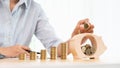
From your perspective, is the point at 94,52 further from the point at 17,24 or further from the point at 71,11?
the point at 71,11

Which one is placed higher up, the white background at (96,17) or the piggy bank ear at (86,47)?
the white background at (96,17)

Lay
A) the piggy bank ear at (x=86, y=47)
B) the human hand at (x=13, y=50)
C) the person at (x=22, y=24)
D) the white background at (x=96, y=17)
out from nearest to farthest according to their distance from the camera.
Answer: the piggy bank ear at (x=86, y=47), the human hand at (x=13, y=50), the person at (x=22, y=24), the white background at (x=96, y=17)

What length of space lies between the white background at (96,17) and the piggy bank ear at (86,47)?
1.22 metres

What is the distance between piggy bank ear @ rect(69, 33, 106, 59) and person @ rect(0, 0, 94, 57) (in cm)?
36

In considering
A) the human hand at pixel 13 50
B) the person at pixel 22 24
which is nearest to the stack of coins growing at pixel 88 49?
the human hand at pixel 13 50

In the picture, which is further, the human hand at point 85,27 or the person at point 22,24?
the person at point 22,24

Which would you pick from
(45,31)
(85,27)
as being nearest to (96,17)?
(45,31)

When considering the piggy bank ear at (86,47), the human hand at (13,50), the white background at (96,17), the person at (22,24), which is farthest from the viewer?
the white background at (96,17)

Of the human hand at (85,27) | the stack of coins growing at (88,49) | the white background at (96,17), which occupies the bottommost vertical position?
the stack of coins growing at (88,49)

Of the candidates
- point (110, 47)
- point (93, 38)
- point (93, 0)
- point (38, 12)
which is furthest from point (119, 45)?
point (93, 38)

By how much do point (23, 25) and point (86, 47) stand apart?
0.53m

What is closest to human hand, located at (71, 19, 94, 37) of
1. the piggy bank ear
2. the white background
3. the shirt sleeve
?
the piggy bank ear

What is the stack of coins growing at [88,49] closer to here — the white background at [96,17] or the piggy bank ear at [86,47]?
the piggy bank ear at [86,47]

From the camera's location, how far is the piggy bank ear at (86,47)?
979 millimetres
